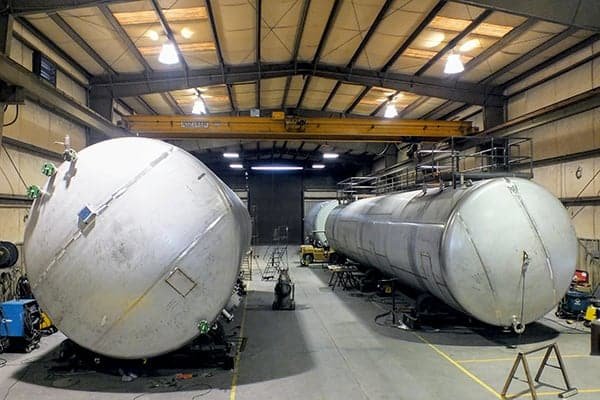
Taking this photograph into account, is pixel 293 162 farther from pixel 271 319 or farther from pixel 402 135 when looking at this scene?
pixel 271 319

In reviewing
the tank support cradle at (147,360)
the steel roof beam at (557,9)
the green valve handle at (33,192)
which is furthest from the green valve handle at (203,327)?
the steel roof beam at (557,9)

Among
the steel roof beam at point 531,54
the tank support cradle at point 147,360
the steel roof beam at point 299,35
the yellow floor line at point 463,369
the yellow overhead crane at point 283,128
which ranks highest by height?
the steel roof beam at point 299,35

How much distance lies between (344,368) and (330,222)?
444 inches

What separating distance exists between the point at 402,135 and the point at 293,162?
53.3ft

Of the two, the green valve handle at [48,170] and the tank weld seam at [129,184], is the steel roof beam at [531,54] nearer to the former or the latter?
the tank weld seam at [129,184]

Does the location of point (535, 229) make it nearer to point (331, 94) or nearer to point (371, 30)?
point (371, 30)

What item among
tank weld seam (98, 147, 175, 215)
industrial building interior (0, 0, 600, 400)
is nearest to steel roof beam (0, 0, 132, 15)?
industrial building interior (0, 0, 600, 400)

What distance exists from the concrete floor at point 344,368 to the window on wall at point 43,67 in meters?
5.67

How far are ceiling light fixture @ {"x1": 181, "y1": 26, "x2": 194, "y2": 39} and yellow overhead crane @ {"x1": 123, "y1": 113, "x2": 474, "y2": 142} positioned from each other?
9.22 feet

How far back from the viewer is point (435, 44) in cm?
1112

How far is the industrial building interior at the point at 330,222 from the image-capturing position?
5172 mm

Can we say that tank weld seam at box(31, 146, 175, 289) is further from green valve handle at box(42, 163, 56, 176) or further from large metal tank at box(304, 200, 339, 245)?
large metal tank at box(304, 200, 339, 245)

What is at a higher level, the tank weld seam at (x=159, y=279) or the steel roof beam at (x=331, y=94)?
the steel roof beam at (x=331, y=94)

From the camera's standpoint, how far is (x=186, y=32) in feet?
→ 34.1
